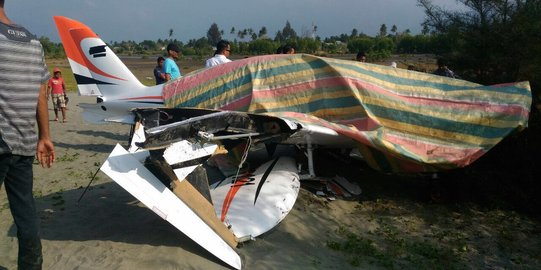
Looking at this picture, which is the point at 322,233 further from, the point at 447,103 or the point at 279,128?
the point at 447,103

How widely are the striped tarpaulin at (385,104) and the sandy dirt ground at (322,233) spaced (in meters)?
0.77

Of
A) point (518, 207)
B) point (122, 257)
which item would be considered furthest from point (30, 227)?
point (518, 207)

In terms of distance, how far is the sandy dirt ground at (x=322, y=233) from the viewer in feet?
13.4

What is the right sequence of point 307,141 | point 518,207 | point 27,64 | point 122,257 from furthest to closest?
point 518,207
point 307,141
point 122,257
point 27,64

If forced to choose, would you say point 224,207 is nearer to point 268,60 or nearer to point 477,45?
point 268,60

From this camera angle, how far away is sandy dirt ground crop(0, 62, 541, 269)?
161 inches

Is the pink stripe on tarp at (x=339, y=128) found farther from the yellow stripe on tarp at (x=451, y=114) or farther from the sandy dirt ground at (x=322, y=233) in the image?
the sandy dirt ground at (x=322, y=233)

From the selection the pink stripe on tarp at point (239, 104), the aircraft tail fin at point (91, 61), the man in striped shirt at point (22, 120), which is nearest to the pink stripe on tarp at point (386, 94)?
the pink stripe on tarp at point (239, 104)

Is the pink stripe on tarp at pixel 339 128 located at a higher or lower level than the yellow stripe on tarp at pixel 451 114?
lower

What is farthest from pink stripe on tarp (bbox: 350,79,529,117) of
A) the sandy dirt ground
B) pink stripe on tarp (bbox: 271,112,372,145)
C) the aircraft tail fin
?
the aircraft tail fin

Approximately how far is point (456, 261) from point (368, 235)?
2.98ft

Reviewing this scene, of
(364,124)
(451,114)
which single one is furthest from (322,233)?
(451,114)

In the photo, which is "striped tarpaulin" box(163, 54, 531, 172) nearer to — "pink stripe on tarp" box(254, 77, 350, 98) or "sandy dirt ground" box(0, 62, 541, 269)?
"pink stripe on tarp" box(254, 77, 350, 98)

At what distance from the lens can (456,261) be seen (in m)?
4.51
